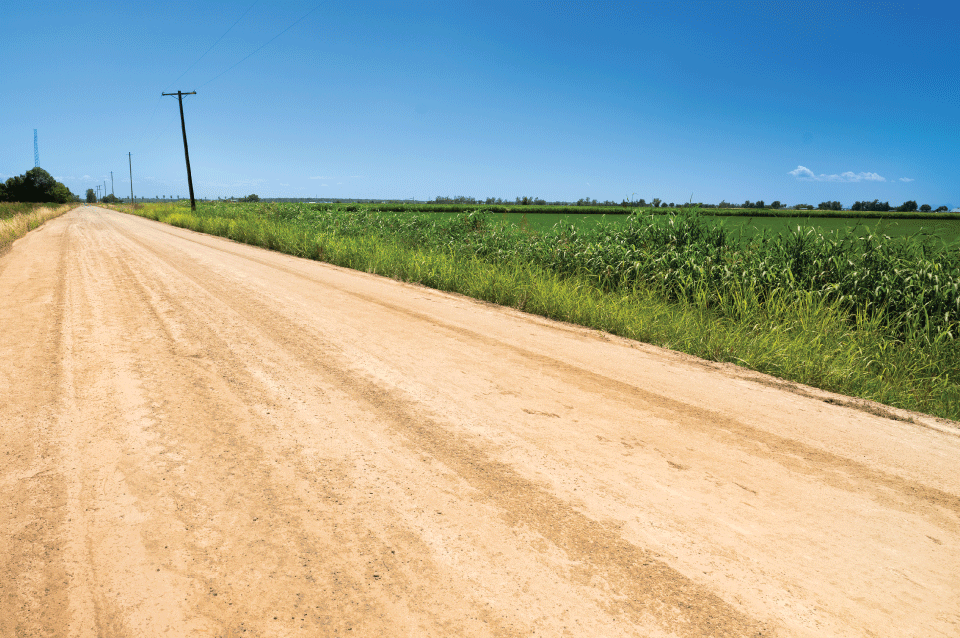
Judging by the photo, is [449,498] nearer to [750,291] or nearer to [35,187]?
[750,291]

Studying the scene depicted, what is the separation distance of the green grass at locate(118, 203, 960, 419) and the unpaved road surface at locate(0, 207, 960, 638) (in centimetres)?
92

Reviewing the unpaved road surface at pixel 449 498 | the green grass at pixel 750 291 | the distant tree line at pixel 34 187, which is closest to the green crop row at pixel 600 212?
the green grass at pixel 750 291

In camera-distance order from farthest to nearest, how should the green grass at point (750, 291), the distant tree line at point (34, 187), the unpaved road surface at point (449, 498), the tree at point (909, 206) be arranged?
1. the distant tree line at point (34, 187)
2. the tree at point (909, 206)
3. the green grass at point (750, 291)
4. the unpaved road surface at point (449, 498)

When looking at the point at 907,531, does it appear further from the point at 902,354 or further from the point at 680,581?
the point at 902,354

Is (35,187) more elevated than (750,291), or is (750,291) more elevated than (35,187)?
(35,187)

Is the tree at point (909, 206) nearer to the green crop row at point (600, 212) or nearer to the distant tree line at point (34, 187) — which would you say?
the green crop row at point (600, 212)

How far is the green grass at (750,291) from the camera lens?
15.7ft

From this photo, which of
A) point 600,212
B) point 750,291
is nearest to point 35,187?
point 600,212

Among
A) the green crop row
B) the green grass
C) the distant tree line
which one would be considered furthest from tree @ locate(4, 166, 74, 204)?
the green grass

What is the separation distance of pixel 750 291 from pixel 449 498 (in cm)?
545

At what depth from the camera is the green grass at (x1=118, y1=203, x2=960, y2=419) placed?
4789 mm

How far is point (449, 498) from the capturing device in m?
2.32

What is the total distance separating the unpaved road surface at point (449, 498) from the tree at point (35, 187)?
127m

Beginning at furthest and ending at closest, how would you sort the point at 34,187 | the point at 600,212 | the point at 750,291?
the point at 34,187
the point at 600,212
the point at 750,291
